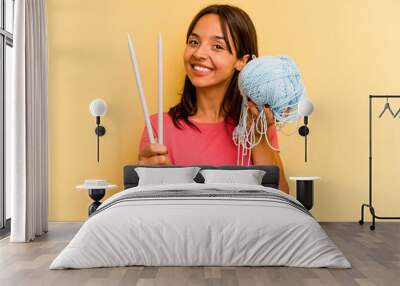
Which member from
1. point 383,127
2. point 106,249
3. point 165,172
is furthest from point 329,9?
point 106,249

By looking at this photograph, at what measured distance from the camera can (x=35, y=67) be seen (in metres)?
5.63

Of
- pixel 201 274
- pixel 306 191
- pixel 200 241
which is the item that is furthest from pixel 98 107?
pixel 201 274

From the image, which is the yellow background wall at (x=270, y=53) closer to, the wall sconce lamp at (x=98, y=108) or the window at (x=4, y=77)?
the wall sconce lamp at (x=98, y=108)

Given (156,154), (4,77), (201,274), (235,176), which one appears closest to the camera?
(201,274)

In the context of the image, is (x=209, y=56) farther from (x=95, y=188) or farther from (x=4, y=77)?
(x=4, y=77)

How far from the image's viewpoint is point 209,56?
614 cm

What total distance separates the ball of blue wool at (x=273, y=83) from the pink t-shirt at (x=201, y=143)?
0.46 m

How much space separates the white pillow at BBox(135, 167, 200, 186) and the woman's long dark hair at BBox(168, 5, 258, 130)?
696 millimetres

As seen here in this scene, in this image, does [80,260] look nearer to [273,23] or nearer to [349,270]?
[349,270]

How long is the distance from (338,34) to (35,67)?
3.12 metres

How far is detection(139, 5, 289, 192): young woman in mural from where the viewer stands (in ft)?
20.2

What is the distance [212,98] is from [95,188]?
152 centimetres

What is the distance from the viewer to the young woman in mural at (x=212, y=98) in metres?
6.15

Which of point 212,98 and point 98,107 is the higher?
point 212,98
